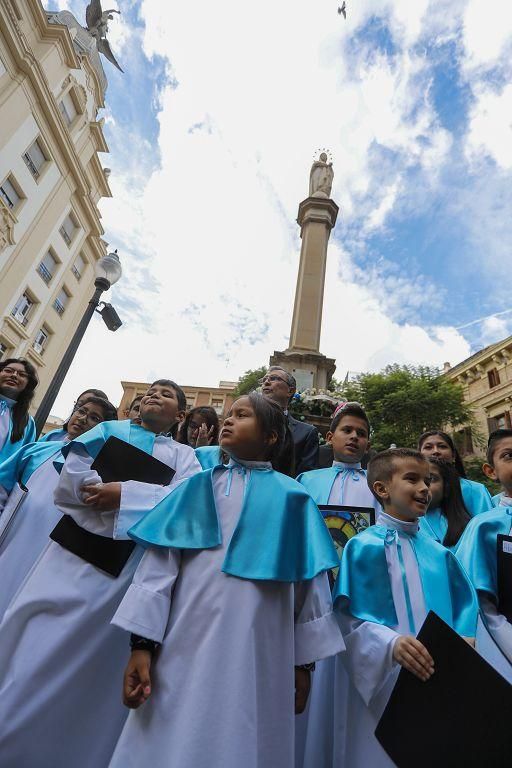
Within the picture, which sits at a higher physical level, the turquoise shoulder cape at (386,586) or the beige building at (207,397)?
the beige building at (207,397)

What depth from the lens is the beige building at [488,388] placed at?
2448 cm

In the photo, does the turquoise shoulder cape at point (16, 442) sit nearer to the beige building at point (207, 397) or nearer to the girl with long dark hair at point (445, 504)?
the girl with long dark hair at point (445, 504)

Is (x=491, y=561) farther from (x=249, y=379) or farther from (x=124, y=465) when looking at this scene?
(x=249, y=379)

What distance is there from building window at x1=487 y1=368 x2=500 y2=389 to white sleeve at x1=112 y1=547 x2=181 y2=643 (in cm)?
2905

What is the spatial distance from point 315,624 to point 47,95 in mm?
26138

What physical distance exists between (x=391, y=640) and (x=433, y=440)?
2751 mm

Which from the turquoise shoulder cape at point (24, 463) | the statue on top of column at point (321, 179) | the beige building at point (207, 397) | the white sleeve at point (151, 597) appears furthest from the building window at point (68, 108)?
the white sleeve at point (151, 597)

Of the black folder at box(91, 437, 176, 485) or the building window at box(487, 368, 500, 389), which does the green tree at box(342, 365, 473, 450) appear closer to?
the building window at box(487, 368, 500, 389)

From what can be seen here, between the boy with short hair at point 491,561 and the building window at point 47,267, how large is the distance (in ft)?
79.4

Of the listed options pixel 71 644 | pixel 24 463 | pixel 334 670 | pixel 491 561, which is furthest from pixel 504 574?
pixel 24 463

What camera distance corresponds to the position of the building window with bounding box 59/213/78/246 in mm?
23391

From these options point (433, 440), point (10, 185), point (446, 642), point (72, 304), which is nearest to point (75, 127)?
point (10, 185)

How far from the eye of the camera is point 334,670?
2105mm

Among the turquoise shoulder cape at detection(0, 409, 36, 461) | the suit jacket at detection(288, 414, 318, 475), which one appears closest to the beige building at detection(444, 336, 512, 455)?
the suit jacket at detection(288, 414, 318, 475)
